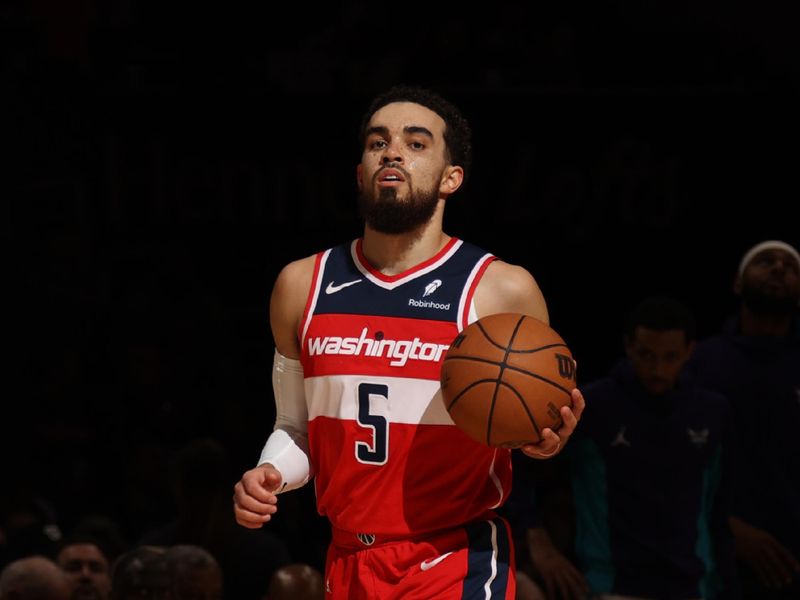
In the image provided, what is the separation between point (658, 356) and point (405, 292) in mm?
2052

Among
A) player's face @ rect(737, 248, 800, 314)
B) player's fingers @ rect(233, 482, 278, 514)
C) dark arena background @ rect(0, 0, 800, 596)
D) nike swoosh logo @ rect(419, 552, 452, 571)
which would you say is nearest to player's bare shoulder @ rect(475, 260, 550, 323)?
nike swoosh logo @ rect(419, 552, 452, 571)

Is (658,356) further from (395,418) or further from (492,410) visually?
(492,410)

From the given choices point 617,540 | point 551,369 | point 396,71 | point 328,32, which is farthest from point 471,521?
point 328,32

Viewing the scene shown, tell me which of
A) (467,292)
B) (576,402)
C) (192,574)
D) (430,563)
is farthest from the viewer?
(192,574)

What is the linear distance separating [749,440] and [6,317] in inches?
179

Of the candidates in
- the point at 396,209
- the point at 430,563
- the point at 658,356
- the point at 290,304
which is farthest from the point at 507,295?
the point at 658,356

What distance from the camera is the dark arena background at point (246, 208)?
7809mm

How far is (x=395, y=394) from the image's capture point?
3.64 meters

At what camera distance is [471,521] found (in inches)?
145

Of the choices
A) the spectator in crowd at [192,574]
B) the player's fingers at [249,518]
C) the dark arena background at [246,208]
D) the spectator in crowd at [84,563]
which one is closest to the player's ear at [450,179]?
the player's fingers at [249,518]

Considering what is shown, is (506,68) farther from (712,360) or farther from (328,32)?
(712,360)

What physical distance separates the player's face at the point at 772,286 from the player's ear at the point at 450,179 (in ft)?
7.98

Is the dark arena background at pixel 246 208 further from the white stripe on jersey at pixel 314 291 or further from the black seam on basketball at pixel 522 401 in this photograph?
the black seam on basketball at pixel 522 401

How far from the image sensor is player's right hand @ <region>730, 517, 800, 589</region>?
221 inches
